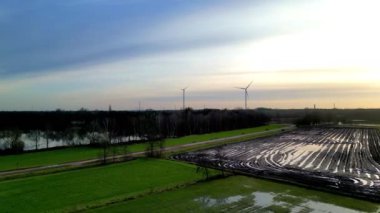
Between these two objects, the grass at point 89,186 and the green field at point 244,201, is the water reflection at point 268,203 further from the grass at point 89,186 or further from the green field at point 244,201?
the grass at point 89,186

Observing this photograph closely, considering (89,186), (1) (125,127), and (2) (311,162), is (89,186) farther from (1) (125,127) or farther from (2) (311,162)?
(1) (125,127)

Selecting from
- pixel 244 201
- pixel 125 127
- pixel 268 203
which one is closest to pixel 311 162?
pixel 268 203

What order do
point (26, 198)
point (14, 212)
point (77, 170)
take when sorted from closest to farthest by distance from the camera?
point (14, 212)
point (26, 198)
point (77, 170)

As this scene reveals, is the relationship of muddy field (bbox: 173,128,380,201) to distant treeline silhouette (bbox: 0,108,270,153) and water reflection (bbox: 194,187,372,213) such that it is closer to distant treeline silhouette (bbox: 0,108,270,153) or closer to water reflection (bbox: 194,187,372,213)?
water reflection (bbox: 194,187,372,213)

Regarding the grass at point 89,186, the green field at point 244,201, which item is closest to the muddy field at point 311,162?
the green field at point 244,201

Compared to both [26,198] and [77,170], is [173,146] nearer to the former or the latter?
[77,170]

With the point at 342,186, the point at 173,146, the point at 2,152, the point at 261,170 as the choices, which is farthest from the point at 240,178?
the point at 2,152
